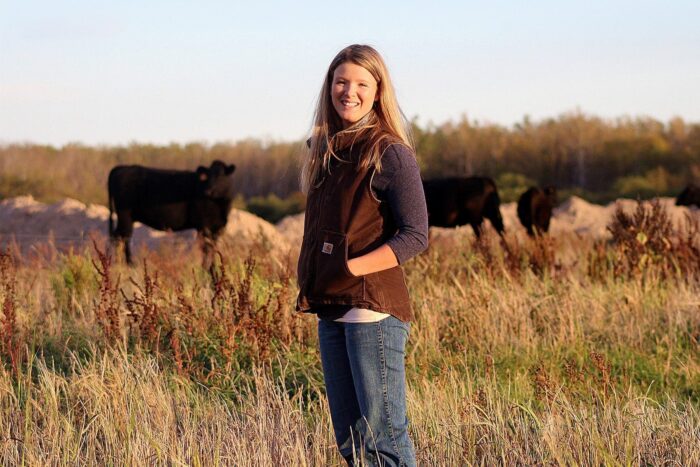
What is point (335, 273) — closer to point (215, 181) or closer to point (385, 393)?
point (385, 393)

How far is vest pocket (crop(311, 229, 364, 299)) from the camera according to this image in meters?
3.33

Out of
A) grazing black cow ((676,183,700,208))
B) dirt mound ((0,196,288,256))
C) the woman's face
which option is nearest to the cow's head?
dirt mound ((0,196,288,256))

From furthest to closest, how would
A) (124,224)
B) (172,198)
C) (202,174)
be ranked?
(124,224), (172,198), (202,174)

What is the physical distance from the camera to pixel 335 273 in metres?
3.34

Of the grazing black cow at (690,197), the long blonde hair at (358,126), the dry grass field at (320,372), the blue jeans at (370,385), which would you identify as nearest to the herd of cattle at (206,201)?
the grazing black cow at (690,197)

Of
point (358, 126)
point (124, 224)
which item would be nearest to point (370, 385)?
point (358, 126)

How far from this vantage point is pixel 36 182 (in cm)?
3397

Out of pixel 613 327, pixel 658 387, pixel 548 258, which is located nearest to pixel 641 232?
pixel 548 258

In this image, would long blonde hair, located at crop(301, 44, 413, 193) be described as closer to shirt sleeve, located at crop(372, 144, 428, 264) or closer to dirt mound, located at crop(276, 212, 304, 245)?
shirt sleeve, located at crop(372, 144, 428, 264)

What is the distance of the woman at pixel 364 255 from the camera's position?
3.36m

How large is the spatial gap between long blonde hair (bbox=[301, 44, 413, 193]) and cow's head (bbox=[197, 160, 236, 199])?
41.3ft

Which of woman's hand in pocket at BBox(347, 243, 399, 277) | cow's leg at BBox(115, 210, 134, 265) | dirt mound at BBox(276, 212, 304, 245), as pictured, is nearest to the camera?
woman's hand in pocket at BBox(347, 243, 399, 277)

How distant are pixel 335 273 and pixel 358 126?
60cm

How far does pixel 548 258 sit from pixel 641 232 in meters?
1.01
